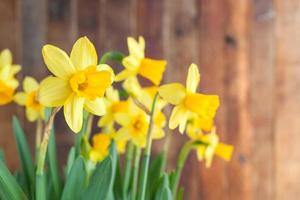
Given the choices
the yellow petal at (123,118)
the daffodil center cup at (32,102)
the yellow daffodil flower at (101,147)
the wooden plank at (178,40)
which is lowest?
the yellow daffodil flower at (101,147)

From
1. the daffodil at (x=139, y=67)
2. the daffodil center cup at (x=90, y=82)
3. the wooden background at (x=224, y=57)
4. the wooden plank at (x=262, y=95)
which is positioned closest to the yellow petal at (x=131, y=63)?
the daffodil at (x=139, y=67)

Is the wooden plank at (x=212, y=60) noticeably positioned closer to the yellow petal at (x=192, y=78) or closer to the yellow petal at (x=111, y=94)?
the yellow petal at (x=111, y=94)

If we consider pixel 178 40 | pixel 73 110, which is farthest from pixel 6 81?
pixel 178 40

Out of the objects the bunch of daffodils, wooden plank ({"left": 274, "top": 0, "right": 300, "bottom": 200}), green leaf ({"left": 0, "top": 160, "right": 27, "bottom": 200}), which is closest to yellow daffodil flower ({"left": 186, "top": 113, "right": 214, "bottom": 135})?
the bunch of daffodils

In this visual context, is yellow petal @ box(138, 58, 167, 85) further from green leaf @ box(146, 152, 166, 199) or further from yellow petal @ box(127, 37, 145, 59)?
green leaf @ box(146, 152, 166, 199)

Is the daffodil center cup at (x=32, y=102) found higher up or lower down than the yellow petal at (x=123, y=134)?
higher up

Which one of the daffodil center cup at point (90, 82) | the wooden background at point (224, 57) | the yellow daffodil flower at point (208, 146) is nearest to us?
the daffodil center cup at point (90, 82)
